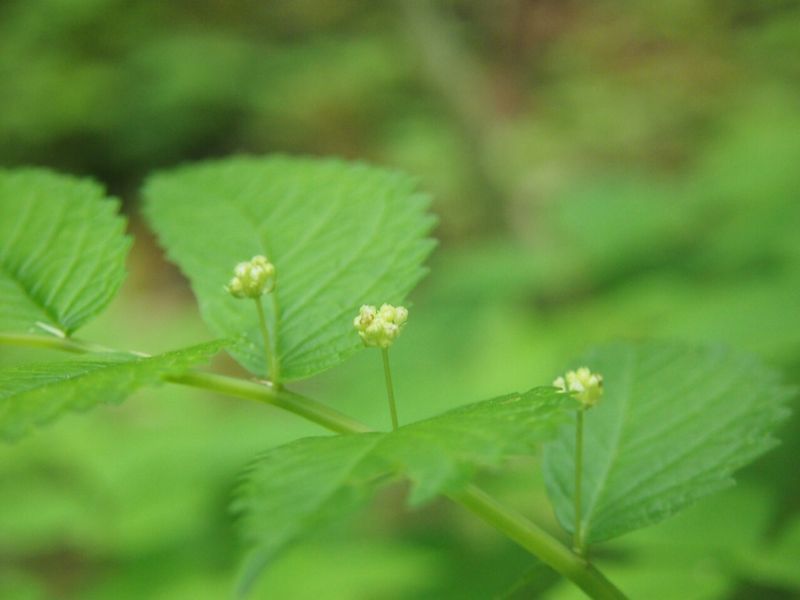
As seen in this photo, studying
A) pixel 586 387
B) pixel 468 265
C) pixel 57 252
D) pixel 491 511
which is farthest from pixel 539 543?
pixel 468 265

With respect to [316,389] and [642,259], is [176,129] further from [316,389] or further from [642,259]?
[642,259]

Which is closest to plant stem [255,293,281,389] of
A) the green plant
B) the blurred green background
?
the green plant

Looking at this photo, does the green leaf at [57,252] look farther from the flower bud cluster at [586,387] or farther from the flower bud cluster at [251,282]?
the flower bud cluster at [586,387]

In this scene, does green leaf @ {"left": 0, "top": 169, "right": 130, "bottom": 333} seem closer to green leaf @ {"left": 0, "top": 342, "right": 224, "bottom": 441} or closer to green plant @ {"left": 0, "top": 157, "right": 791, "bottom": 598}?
green plant @ {"left": 0, "top": 157, "right": 791, "bottom": 598}

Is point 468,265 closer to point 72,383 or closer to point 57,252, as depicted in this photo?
point 57,252

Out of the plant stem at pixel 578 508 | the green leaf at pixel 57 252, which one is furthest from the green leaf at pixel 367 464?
the green leaf at pixel 57 252
